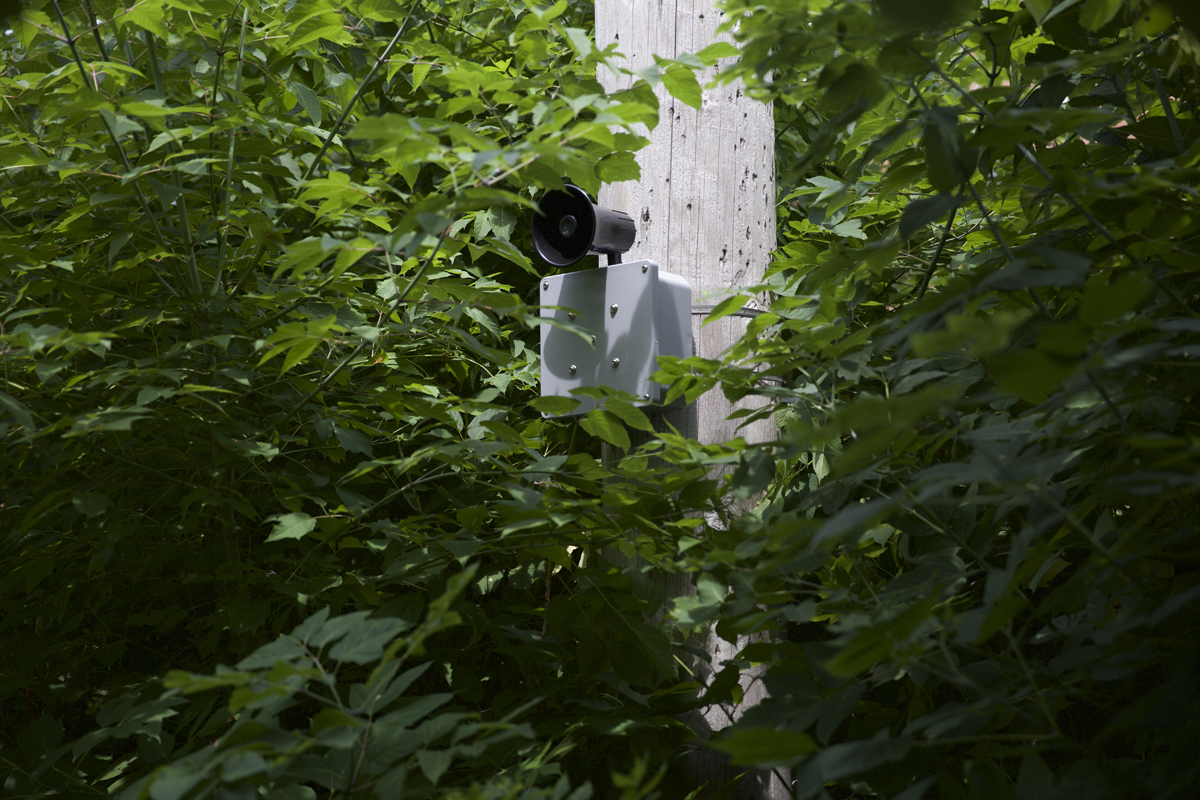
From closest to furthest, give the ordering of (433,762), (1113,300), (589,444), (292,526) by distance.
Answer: (1113,300), (433,762), (292,526), (589,444)

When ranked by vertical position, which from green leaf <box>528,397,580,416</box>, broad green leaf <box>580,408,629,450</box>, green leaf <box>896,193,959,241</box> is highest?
green leaf <box>896,193,959,241</box>

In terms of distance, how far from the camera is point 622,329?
1.63 meters

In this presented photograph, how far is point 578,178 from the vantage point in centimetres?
127

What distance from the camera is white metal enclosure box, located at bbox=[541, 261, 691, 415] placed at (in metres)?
1.59

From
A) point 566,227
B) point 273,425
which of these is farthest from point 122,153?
point 566,227

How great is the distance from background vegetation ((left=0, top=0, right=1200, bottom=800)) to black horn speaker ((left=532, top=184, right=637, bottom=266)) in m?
0.25

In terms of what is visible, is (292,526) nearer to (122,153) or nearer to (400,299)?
(400,299)

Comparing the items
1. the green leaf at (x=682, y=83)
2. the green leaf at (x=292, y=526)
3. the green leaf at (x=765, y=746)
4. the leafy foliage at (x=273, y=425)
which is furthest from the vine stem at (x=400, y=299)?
the green leaf at (x=765, y=746)

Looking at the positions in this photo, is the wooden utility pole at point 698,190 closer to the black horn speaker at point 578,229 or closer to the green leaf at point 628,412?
the black horn speaker at point 578,229

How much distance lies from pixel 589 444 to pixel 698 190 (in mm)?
773

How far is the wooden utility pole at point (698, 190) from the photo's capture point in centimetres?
171

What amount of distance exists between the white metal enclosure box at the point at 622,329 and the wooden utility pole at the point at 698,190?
9cm

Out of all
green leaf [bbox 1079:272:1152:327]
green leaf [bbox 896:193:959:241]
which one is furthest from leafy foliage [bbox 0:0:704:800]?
green leaf [bbox 1079:272:1152:327]

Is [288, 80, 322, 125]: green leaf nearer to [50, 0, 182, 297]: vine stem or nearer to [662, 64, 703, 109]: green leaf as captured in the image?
[50, 0, 182, 297]: vine stem
